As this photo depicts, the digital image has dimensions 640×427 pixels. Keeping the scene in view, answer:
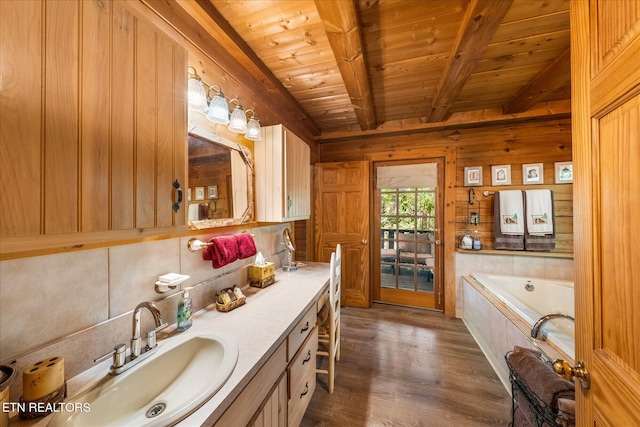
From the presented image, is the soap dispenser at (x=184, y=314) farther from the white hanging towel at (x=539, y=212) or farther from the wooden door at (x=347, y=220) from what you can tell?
the white hanging towel at (x=539, y=212)

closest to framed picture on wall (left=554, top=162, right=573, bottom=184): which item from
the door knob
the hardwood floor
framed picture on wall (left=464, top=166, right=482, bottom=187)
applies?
framed picture on wall (left=464, top=166, right=482, bottom=187)

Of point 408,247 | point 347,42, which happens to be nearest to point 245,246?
point 347,42

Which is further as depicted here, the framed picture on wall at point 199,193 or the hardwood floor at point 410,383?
the hardwood floor at point 410,383

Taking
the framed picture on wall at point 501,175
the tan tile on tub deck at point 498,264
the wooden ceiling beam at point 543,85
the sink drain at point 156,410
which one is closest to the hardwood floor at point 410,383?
the tan tile on tub deck at point 498,264

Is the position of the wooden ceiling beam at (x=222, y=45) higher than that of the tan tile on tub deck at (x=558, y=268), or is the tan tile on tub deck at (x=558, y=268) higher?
the wooden ceiling beam at (x=222, y=45)

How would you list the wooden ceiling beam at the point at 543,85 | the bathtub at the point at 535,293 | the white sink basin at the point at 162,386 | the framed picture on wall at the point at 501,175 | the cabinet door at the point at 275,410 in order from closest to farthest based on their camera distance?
the white sink basin at the point at 162,386
the cabinet door at the point at 275,410
the wooden ceiling beam at the point at 543,85
the bathtub at the point at 535,293
the framed picture on wall at the point at 501,175

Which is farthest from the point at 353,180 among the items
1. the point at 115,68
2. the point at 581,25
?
the point at 115,68

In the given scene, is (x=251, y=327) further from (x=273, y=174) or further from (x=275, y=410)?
(x=273, y=174)

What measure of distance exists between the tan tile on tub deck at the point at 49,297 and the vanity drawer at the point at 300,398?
38.0 inches

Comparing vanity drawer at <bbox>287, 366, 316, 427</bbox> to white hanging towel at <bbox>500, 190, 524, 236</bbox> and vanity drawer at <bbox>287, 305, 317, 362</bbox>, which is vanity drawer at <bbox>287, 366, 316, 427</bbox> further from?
white hanging towel at <bbox>500, 190, 524, 236</bbox>

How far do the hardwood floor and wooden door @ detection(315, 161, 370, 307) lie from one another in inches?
24.1

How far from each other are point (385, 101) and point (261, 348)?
2.47 meters

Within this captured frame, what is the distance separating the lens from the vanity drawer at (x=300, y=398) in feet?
3.89

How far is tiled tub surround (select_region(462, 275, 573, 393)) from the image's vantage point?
154 cm
